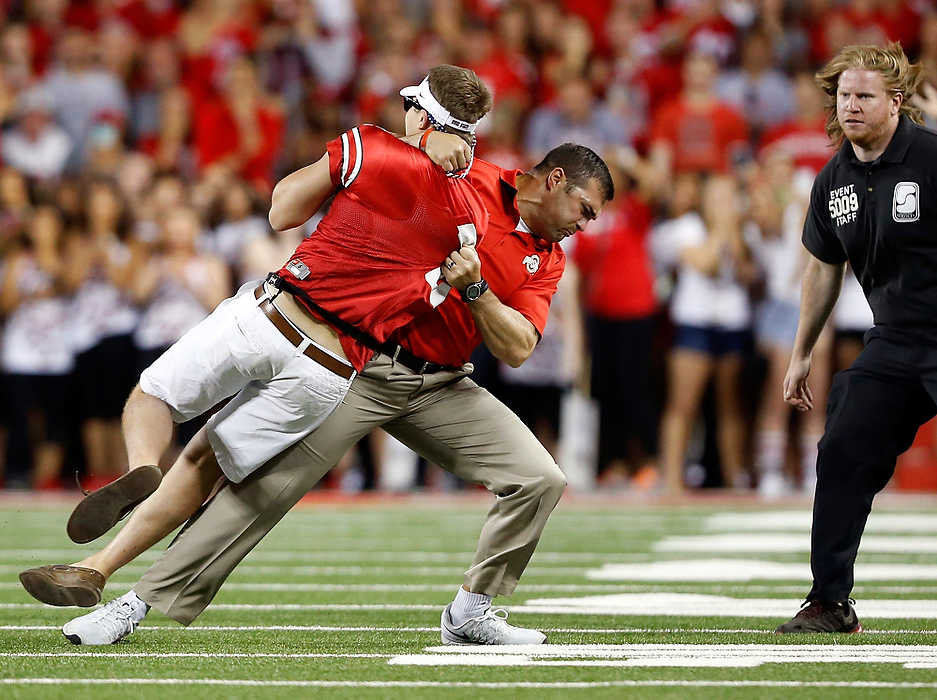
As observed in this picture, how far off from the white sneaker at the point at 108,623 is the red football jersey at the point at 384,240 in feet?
3.52

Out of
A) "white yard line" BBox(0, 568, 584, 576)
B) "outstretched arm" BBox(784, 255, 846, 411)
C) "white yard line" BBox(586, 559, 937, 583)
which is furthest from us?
"white yard line" BBox(0, 568, 584, 576)

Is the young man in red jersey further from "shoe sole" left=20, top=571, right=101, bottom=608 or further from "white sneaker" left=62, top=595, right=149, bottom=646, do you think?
"white sneaker" left=62, top=595, right=149, bottom=646

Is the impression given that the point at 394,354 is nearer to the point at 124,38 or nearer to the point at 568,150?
the point at 568,150

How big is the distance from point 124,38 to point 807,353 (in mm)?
9937

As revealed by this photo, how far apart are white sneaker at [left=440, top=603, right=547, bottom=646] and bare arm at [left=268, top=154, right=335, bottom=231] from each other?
1.44 meters

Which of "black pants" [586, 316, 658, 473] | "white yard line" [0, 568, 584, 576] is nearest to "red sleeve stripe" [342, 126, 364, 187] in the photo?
"white yard line" [0, 568, 584, 576]

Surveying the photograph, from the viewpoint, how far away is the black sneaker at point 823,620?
5652 mm

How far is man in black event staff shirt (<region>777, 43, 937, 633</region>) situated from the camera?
555 cm

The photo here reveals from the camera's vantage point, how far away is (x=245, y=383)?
5348 mm

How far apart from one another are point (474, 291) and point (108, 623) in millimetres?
1575

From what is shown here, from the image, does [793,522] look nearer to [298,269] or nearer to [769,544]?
[769,544]

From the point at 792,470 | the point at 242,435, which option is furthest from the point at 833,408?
the point at 792,470

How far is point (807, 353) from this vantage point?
5.95 metres

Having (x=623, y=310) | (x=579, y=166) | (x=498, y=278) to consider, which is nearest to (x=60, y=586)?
(x=498, y=278)
